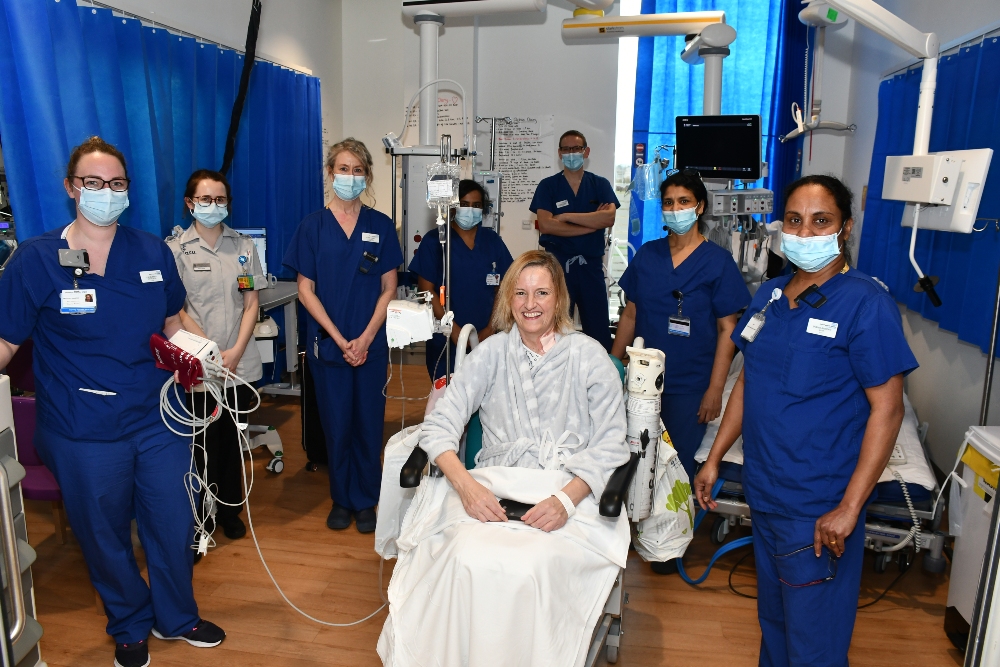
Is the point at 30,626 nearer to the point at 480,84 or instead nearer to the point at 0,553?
the point at 0,553

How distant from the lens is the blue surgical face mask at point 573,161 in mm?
4637

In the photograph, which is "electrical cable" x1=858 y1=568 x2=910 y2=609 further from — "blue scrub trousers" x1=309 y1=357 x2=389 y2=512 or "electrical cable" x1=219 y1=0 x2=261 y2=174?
"electrical cable" x1=219 y1=0 x2=261 y2=174

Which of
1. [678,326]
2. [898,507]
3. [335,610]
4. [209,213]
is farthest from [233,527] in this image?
[898,507]

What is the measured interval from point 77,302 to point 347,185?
122 cm

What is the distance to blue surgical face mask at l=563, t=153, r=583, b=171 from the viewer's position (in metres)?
4.64

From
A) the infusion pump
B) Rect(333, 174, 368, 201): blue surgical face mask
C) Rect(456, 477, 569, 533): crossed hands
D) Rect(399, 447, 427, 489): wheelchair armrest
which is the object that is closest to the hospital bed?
Rect(456, 477, 569, 533): crossed hands

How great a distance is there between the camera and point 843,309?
1.79 meters

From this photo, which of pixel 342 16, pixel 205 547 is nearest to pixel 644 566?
pixel 205 547

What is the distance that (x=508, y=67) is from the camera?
5922 mm

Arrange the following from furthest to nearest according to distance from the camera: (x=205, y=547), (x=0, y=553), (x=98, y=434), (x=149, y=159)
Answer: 1. (x=149, y=159)
2. (x=205, y=547)
3. (x=98, y=434)
4. (x=0, y=553)

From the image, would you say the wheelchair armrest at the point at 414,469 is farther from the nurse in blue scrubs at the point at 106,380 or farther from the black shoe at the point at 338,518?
the black shoe at the point at 338,518

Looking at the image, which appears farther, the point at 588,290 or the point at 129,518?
the point at 588,290

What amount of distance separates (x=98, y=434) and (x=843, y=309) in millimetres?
2036

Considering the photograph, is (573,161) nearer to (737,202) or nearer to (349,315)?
(737,202)
